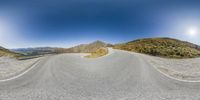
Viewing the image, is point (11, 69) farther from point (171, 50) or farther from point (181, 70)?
point (171, 50)

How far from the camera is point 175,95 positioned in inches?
255

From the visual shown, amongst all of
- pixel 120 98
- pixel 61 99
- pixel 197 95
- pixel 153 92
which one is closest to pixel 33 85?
pixel 61 99

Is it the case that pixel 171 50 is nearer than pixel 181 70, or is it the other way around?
pixel 181 70

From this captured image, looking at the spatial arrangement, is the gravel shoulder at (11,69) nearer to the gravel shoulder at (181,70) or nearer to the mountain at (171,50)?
the gravel shoulder at (181,70)

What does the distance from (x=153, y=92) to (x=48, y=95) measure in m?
3.32

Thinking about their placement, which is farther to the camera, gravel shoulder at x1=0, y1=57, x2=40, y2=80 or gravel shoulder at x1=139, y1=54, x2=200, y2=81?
gravel shoulder at x1=0, y1=57, x2=40, y2=80

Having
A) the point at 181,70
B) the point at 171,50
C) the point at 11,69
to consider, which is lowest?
the point at 181,70

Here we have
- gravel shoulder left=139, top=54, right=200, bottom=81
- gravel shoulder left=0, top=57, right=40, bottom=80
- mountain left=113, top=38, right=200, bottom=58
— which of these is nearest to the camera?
gravel shoulder left=139, top=54, right=200, bottom=81

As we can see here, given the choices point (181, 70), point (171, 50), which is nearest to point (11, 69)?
point (181, 70)

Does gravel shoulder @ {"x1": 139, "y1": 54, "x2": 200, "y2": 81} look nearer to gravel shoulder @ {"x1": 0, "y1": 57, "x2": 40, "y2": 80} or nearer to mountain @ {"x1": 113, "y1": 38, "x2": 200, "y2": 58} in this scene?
gravel shoulder @ {"x1": 0, "y1": 57, "x2": 40, "y2": 80}

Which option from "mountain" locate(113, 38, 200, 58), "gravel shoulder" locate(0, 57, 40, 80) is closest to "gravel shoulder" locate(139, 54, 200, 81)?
"gravel shoulder" locate(0, 57, 40, 80)

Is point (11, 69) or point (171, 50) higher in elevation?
point (171, 50)

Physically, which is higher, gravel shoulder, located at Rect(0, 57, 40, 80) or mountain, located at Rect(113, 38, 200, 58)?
mountain, located at Rect(113, 38, 200, 58)

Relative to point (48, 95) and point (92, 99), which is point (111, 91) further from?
point (48, 95)
